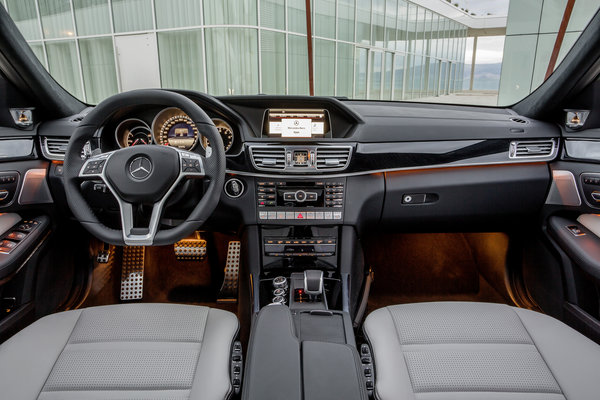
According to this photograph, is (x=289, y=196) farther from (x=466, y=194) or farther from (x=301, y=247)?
(x=466, y=194)

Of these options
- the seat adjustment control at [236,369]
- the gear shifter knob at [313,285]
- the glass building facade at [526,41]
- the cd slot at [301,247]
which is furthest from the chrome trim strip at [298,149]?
the glass building facade at [526,41]

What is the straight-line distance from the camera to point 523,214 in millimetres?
2260

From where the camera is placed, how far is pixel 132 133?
2.04m

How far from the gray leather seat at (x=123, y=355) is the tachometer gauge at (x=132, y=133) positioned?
0.89 meters

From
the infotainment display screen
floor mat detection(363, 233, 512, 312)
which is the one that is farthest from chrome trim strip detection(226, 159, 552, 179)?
floor mat detection(363, 233, 512, 312)

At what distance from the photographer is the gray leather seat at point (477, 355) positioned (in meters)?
1.15

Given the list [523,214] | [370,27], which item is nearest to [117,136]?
[523,214]

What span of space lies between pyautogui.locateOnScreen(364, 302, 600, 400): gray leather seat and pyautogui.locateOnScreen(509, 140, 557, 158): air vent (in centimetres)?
96

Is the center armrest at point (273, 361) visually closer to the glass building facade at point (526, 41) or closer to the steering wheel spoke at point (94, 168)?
the steering wheel spoke at point (94, 168)

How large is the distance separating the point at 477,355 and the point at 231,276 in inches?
70.0

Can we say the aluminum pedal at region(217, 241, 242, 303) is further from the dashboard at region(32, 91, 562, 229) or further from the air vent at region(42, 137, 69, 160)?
the air vent at region(42, 137, 69, 160)

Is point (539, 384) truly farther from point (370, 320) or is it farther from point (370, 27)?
point (370, 27)

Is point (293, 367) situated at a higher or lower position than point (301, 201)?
lower

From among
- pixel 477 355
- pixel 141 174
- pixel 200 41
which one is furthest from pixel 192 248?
pixel 200 41
